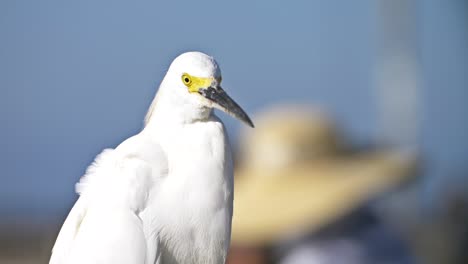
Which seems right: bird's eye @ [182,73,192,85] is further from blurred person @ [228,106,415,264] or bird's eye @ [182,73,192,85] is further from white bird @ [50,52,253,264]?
blurred person @ [228,106,415,264]

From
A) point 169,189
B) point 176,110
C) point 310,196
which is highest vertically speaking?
point 310,196

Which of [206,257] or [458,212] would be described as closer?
[206,257]

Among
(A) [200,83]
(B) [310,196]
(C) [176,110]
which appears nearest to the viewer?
(A) [200,83]

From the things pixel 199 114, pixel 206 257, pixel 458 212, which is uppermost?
pixel 458 212

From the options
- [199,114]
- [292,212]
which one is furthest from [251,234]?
[199,114]

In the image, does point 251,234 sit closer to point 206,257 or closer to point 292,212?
point 292,212

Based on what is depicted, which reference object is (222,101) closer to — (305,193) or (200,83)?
(200,83)

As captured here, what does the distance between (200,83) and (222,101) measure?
10 centimetres

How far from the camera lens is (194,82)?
165 inches

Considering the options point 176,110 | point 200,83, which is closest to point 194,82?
point 200,83

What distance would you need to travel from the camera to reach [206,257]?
4238 millimetres

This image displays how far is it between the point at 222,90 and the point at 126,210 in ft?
1.66

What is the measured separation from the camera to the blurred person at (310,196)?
22.9 ft

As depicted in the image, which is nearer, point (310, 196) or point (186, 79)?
point (186, 79)
